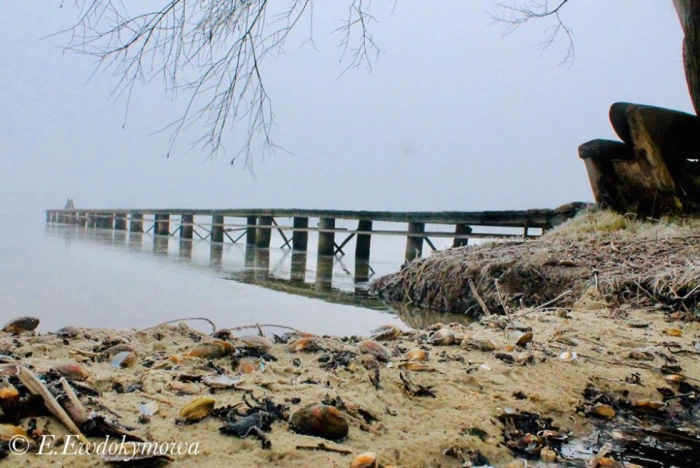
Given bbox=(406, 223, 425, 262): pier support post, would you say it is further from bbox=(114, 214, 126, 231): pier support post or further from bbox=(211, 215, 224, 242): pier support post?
bbox=(114, 214, 126, 231): pier support post

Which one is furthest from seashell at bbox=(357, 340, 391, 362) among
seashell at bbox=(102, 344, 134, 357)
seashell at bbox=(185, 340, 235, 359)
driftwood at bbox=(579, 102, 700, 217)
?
driftwood at bbox=(579, 102, 700, 217)

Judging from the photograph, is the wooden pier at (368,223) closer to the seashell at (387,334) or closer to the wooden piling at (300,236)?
the wooden piling at (300,236)

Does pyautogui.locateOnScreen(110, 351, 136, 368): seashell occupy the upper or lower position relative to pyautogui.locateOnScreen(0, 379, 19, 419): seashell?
lower

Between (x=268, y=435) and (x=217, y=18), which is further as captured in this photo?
(x=217, y=18)

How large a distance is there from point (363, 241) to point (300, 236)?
2866 mm

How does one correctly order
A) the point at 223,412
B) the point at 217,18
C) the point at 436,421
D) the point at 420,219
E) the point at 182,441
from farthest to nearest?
1. the point at 420,219
2. the point at 217,18
3. the point at 436,421
4. the point at 223,412
5. the point at 182,441

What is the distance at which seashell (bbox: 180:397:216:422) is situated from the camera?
1271 millimetres

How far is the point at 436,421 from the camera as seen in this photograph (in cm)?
144

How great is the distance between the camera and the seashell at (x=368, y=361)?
183 cm

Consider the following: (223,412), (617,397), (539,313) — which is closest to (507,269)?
(539,313)

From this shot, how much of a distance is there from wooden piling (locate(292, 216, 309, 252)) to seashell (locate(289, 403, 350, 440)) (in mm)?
11974

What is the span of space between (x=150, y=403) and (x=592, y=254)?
444 cm

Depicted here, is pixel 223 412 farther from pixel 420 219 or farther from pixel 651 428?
pixel 420 219

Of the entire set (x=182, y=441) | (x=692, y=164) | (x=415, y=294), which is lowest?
(x=415, y=294)
